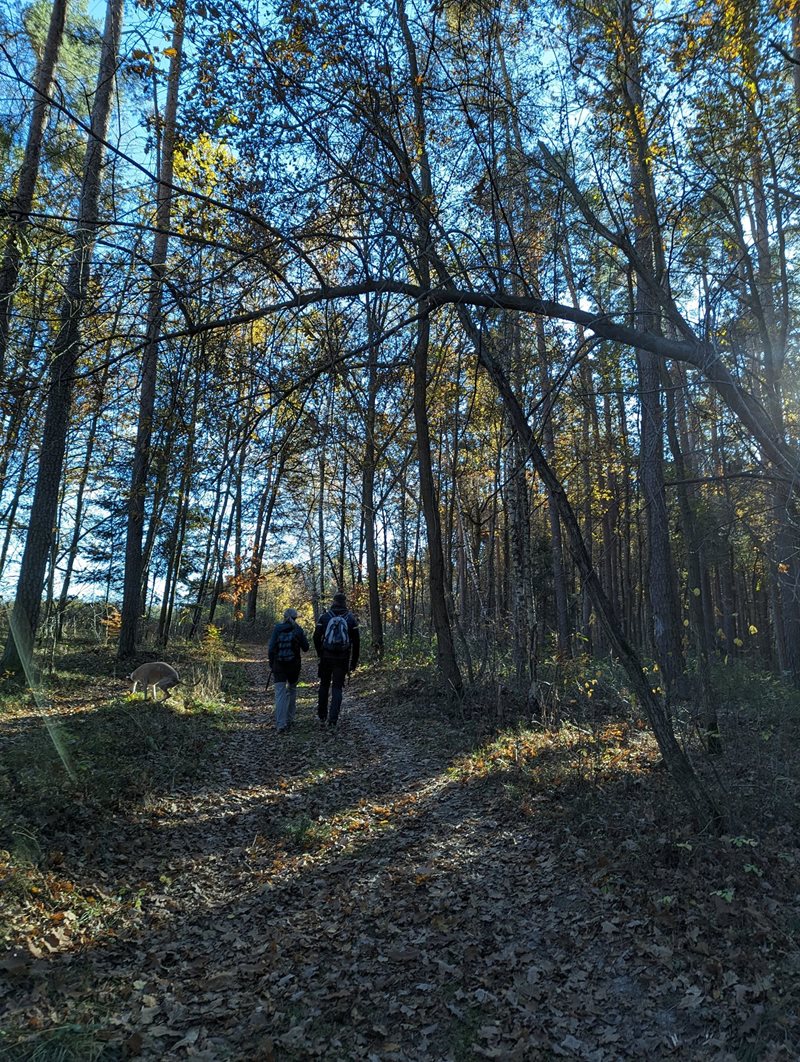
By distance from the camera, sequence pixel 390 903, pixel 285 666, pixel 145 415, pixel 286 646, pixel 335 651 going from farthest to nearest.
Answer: pixel 335 651
pixel 286 646
pixel 285 666
pixel 145 415
pixel 390 903

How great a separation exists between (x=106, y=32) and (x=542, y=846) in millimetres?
14039

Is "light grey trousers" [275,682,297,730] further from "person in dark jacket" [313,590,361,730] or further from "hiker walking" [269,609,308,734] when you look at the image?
"person in dark jacket" [313,590,361,730]

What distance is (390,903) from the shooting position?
4.86m

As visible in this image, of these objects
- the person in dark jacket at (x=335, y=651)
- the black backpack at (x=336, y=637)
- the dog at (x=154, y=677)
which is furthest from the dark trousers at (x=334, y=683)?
the dog at (x=154, y=677)

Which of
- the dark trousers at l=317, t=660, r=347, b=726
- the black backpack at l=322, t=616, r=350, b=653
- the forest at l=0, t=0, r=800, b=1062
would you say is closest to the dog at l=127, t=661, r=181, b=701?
the forest at l=0, t=0, r=800, b=1062

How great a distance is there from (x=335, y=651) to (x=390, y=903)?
5406 mm

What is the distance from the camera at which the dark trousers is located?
10156mm

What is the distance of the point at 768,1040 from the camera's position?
323 centimetres

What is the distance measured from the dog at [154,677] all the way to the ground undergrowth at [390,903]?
1.90 meters

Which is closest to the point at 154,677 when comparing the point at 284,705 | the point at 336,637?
the point at 284,705

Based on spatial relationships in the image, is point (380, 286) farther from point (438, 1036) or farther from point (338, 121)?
point (438, 1036)

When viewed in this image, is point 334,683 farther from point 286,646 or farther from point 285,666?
point 286,646

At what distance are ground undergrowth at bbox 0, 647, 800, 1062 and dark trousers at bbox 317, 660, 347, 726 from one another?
186 centimetres

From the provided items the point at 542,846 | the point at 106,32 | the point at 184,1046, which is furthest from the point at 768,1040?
the point at 106,32
